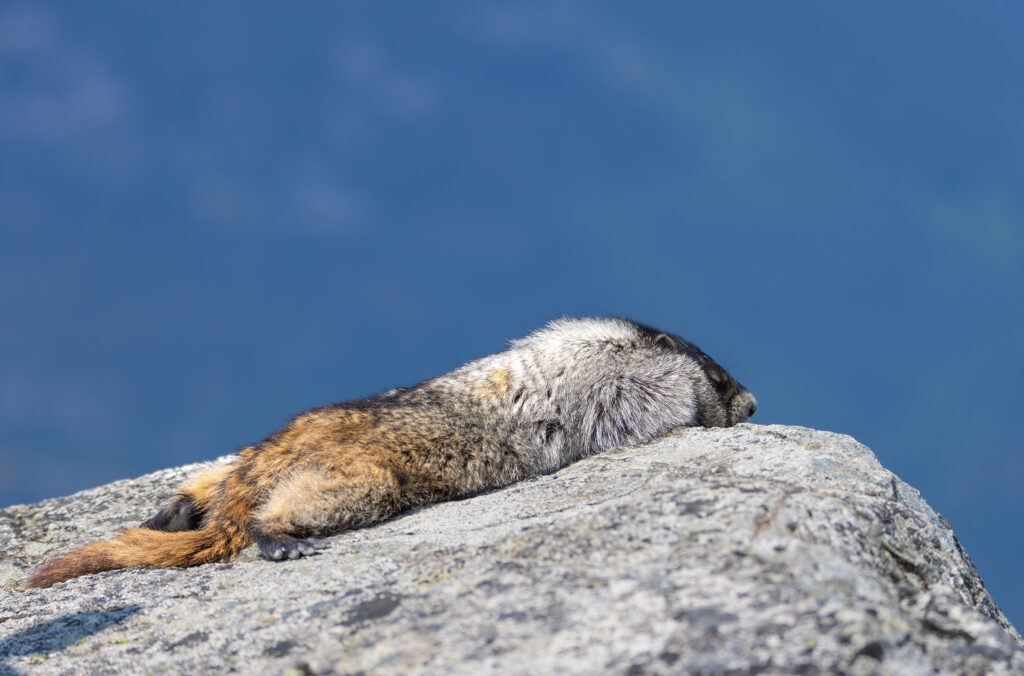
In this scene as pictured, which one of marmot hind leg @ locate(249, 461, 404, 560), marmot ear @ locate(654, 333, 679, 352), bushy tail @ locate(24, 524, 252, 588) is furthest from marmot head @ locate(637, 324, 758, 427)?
bushy tail @ locate(24, 524, 252, 588)

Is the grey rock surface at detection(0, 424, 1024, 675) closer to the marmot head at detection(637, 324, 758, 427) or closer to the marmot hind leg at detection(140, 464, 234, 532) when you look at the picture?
the marmot hind leg at detection(140, 464, 234, 532)

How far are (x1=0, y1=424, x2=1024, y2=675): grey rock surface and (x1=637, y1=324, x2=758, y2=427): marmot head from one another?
279 cm

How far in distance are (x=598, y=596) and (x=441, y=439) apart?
13.5 feet

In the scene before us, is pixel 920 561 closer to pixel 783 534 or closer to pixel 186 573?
pixel 783 534

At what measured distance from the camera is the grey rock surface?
11.2ft

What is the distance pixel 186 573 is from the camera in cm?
602

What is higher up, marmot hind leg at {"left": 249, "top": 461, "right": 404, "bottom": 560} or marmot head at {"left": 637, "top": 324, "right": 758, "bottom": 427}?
marmot head at {"left": 637, "top": 324, "right": 758, "bottom": 427}

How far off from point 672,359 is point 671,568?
5.84 metres

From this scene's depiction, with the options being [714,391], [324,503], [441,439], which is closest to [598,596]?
[324,503]

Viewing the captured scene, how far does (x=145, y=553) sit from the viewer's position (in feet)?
21.6

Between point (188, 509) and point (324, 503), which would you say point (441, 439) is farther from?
point (188, 509)

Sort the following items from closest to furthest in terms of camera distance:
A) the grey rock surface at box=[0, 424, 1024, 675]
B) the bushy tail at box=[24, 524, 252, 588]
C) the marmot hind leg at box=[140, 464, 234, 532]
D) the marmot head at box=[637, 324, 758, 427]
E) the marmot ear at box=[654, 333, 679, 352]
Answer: the grey rock surface at box=[0, 424, 1024, 675] → the bushy tail at box=[24, 524, 252, 588] → the marmot hind leg at box=[140, 464, 234, 532] → the marmot head at box=[637, 324, 758, 427] → the marmot ear at box=[654, 333, 679, 352]

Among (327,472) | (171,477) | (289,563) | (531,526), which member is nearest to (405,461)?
(327,472)

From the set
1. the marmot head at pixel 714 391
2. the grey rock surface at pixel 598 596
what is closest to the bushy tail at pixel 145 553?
the grey rock surface at pixel 598 596
